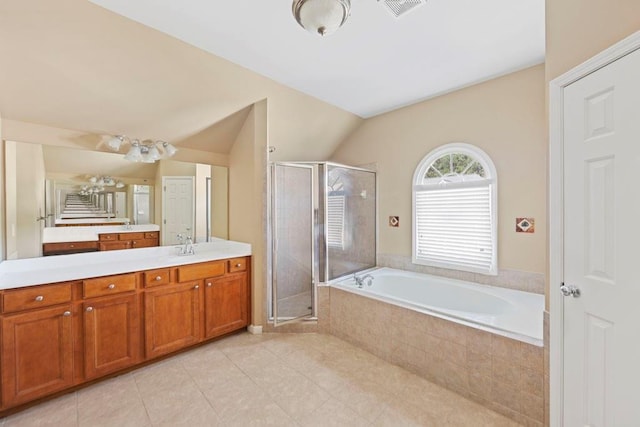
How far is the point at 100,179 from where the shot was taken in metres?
2.52

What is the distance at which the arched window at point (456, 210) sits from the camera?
2746mm

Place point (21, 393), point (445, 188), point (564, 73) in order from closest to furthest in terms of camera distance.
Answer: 1. point (564, 73)
2. point (21, 393)
3. point (445, 188)

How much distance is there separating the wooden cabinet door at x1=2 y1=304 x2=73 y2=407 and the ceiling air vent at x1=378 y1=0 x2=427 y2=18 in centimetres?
293

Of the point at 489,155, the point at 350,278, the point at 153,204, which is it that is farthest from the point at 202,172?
the point at 489,155

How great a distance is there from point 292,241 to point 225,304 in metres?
0.98

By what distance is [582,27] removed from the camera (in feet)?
4.29

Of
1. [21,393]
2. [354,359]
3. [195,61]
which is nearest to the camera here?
[21,393]

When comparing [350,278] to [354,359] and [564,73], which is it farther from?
[564,73]

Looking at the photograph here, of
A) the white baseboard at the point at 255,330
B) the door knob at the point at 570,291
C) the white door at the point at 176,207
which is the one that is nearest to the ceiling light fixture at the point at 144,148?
the white door at the point at 176,207

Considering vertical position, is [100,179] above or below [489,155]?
below

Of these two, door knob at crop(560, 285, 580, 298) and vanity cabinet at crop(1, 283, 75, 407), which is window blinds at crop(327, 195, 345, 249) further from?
vanity cabinet at crop(1, 283, 75, 407)

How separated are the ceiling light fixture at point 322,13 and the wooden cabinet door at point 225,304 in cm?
230

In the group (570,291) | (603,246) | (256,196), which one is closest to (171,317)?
(256,196)

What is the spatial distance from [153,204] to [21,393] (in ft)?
5.36
